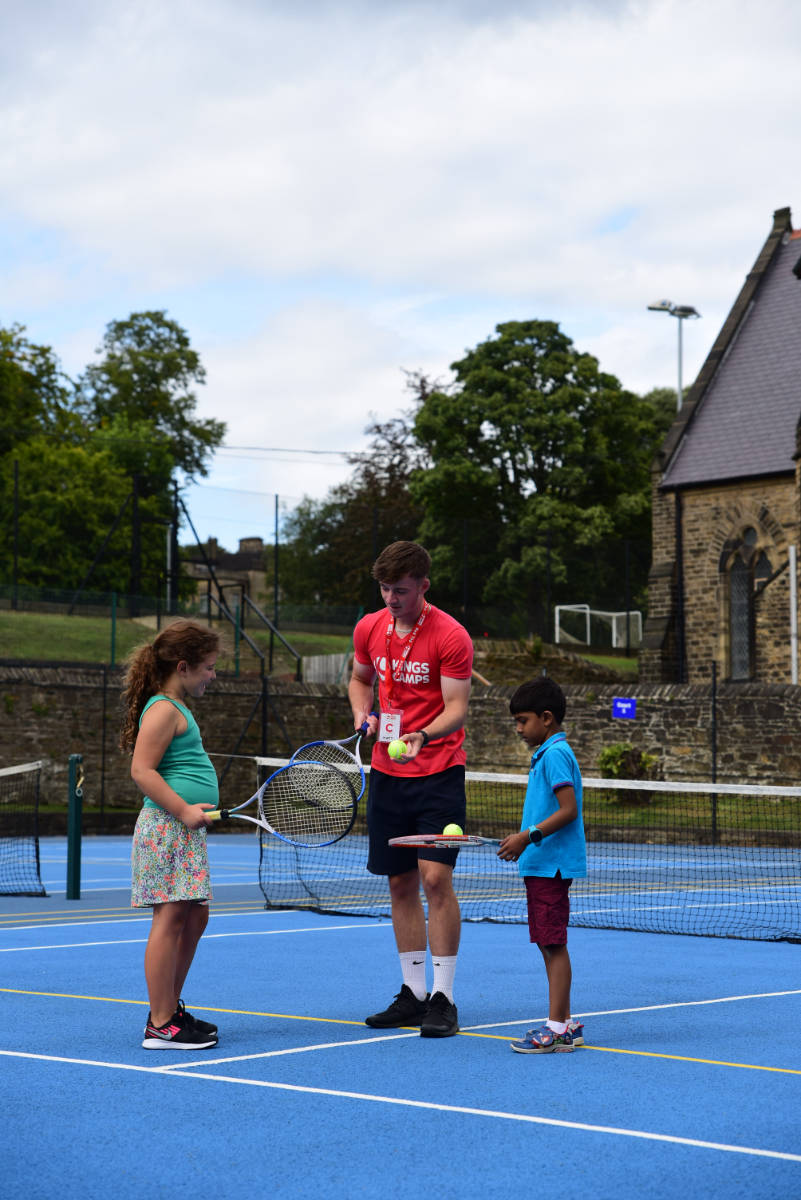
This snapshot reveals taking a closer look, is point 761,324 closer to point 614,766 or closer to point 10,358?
point 614,766

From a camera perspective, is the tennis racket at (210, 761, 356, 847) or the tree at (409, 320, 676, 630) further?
the tree at (409, 320, 676, 630)

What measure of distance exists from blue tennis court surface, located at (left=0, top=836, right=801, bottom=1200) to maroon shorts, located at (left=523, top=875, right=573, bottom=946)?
462 millimetres

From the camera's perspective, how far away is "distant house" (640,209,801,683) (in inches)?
1329

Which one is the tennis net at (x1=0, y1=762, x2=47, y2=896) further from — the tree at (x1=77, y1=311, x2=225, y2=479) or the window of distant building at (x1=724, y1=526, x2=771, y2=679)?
the tree at (x1=77, y1=311, x2=225, y2=479)

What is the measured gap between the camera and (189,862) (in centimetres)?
600

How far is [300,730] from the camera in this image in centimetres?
2848

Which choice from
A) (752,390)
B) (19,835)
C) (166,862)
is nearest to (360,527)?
(752,390)

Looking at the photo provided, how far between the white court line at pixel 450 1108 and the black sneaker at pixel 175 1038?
27 centimetres

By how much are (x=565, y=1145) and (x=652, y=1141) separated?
0.26 meters

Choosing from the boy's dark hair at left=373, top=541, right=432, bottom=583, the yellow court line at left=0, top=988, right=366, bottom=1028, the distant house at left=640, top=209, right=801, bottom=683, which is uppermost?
the distant house at left=640, top=209, right=801, bottom=683

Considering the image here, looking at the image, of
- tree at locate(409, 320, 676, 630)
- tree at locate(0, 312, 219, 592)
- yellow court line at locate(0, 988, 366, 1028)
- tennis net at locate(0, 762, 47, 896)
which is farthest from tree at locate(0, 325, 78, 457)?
yellow court line at locate(0, 988, 366, 1028)

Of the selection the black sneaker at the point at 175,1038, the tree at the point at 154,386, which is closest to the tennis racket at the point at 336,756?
the black sneaker at the point at 175,1038

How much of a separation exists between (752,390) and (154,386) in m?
37.4

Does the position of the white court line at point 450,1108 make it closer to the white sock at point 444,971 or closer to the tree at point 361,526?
the white sock at point 444,971
